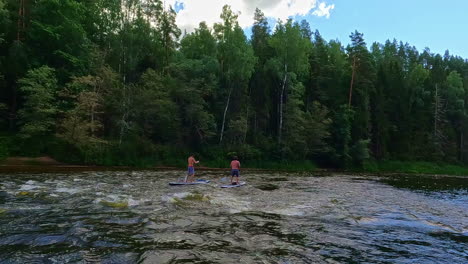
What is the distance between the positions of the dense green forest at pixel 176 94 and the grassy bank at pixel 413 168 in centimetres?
208

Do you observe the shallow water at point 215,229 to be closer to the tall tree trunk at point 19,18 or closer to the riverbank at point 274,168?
the riverbank at point 274,168

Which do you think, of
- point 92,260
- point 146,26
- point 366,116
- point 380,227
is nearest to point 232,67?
point 146,26

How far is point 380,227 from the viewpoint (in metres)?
11.8

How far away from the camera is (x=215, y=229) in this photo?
33.4ft

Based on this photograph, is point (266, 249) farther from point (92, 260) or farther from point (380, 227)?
point (380, 227)

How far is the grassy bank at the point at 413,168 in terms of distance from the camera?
54.7 metres

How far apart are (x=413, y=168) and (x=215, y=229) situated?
5833 centimetres

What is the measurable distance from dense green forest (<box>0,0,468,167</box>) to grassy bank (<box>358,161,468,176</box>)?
2.08 meters

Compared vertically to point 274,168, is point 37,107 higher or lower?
higher

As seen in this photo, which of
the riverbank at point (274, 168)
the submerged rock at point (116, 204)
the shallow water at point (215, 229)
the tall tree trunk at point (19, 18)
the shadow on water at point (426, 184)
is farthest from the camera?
the tall tree trunk at point (19, 18)

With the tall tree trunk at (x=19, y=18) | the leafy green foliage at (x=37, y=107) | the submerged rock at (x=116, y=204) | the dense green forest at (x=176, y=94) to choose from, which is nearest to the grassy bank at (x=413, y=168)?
the dense green forest at (x=176, y=94)

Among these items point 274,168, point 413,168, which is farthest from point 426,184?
point 413,168

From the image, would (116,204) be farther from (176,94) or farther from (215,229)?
(176,94)

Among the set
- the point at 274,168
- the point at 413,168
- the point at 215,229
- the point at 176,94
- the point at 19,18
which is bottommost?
the point at 413,168
